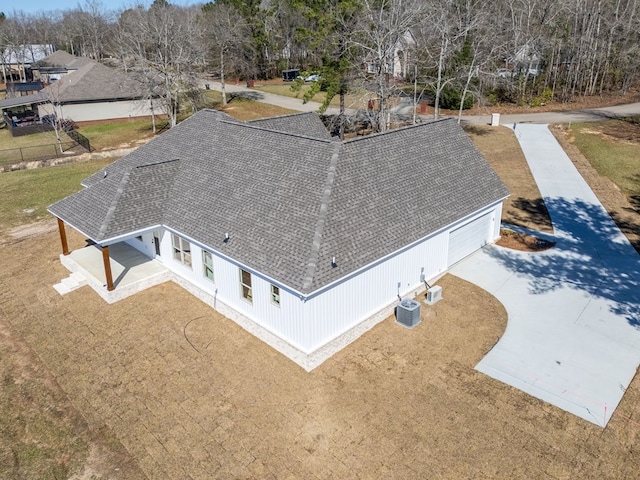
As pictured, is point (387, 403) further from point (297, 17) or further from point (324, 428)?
point (297, 17)

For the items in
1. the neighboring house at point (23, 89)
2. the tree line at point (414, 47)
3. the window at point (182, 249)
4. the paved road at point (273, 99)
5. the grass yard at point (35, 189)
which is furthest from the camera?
the neighboring house at point (23, 89)

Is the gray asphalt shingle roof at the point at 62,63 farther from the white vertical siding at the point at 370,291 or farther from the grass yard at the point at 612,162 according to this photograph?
the white vertical siding at the point at 370,291

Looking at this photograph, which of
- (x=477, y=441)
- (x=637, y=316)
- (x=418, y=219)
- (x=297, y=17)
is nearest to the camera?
(x=477, y=441)

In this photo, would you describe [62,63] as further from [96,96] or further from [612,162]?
[612,162]

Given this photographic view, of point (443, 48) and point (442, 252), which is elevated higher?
point (443, 48)

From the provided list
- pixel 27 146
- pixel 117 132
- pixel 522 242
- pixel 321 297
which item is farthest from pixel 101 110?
pixel 321 297

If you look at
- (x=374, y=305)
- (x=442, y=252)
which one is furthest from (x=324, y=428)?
(x=442, y=252)

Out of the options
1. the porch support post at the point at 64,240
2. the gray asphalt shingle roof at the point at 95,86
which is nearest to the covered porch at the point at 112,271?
the porch support post at the point at 64,240
